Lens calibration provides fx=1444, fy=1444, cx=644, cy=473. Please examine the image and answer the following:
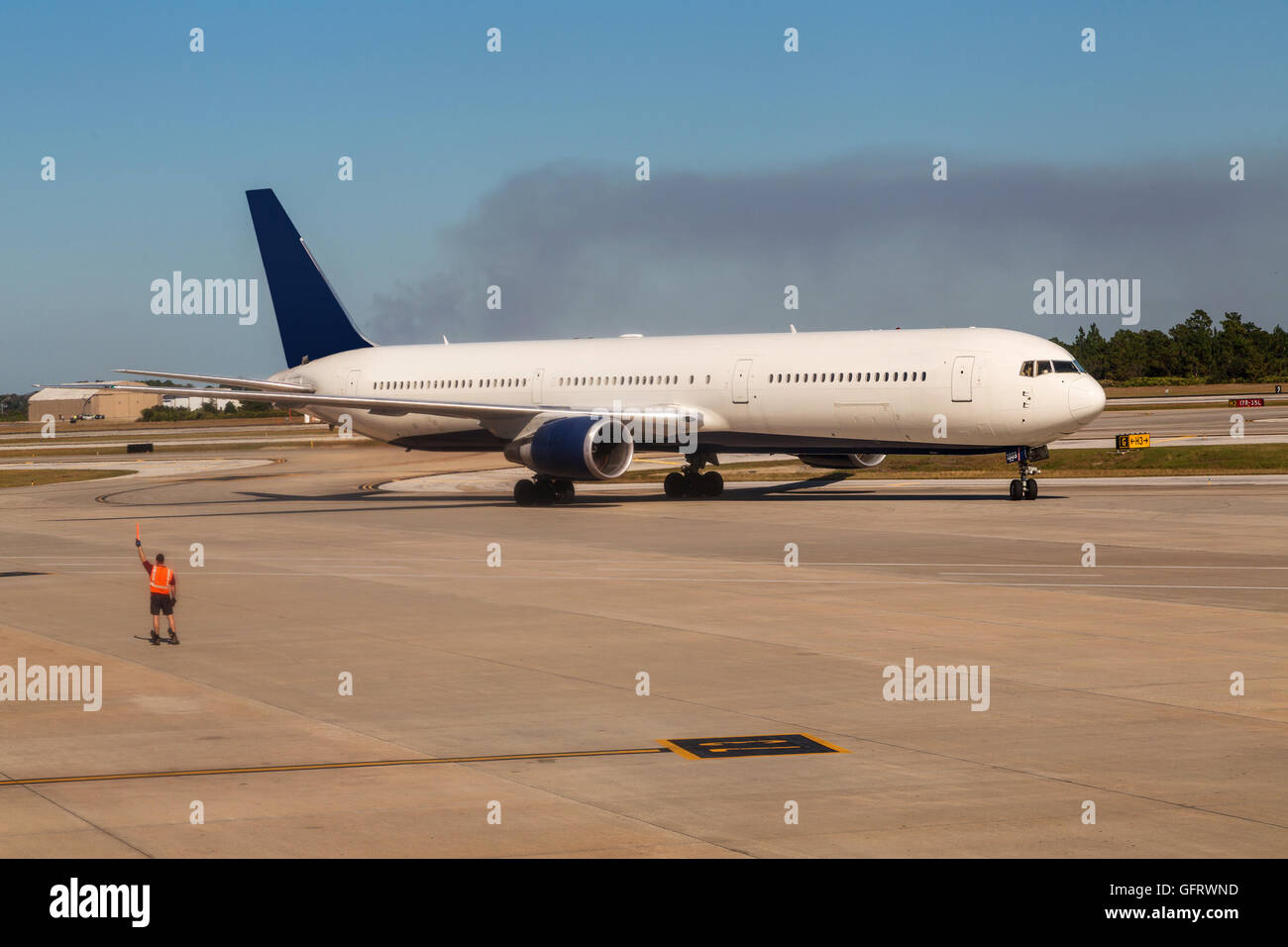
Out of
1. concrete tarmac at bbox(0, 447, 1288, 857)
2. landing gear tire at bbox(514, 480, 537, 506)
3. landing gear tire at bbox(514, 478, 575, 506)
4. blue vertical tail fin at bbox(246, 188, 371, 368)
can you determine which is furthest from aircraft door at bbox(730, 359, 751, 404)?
blue vertical tail fin at bbox(246, 188, 371, 368)

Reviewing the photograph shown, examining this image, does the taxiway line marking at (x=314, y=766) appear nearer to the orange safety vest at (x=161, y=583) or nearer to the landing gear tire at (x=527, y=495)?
the orange safety vest at (x=161, y=583)

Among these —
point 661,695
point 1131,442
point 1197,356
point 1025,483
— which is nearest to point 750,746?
point 661,695

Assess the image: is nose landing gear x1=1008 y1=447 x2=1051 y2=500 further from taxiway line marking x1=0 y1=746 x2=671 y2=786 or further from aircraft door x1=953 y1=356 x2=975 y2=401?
taxiway line marking x1=0 y1=746 x2=671 y2=786

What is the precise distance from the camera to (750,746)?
12312 mm

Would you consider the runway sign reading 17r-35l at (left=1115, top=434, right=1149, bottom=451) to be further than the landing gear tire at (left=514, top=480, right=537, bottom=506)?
Yes

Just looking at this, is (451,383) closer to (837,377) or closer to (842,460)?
(842,460)

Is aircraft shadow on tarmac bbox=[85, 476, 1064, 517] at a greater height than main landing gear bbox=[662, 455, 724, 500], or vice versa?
main landing gear bbox=[662, 455, 724, 500]

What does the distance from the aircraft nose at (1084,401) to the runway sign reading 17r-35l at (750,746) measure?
86.8ft

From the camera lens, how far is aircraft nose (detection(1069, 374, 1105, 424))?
121 feet

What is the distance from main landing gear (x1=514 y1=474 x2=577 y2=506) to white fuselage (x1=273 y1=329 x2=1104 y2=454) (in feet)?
7.39

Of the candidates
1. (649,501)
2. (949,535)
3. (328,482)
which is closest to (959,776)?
(949,535)

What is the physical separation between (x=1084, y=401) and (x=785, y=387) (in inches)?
314

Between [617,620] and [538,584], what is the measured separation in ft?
14.5
